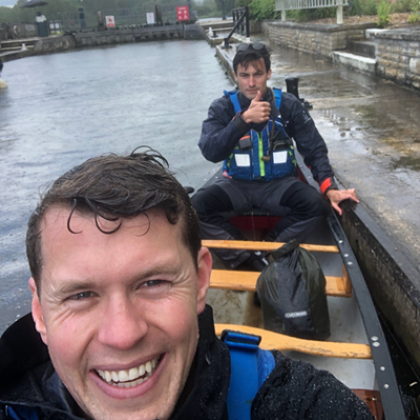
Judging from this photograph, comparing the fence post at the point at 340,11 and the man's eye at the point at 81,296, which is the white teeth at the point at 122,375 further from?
the fence post at the point at 340,11

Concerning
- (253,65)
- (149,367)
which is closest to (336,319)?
(253,65)

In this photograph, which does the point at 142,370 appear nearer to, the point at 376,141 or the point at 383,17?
the point at 376,141

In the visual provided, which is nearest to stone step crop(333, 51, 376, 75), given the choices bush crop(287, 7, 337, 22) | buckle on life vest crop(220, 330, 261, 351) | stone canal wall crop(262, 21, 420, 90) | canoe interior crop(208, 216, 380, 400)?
stone canal wall crop(262, 21, 420, 90)

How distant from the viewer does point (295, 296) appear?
269cm

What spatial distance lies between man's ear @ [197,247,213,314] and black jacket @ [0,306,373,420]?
0.05 metres

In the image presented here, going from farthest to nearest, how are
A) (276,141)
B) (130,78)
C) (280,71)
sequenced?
(130,78) → (280,71) → (276,141)

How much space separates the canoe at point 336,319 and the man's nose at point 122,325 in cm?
127

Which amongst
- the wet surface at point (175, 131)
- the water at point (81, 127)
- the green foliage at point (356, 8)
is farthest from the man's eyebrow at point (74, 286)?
the green foliage at point (356, 8)

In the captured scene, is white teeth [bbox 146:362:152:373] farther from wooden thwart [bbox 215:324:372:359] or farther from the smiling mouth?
wooden thwart [bbox 215:324:372:359]

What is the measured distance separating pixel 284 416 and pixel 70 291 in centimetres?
65

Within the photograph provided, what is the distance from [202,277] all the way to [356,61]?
10.4 meters

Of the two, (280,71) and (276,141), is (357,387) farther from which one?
(280,71)

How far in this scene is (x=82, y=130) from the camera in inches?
404

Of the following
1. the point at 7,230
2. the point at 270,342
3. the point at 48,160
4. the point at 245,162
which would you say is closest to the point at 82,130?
the point at 48,160
